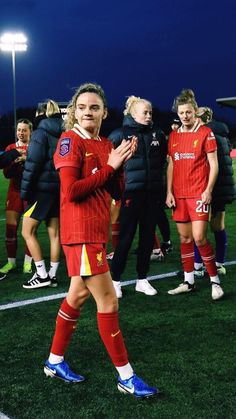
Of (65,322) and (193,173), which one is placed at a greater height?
(193,173)

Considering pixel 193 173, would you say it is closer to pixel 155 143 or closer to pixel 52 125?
pixel 155 143

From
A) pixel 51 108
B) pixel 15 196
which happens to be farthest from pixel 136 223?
pixel 15 196

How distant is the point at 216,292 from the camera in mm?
4973

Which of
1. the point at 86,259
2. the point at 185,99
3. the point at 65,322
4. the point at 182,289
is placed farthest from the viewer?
the point at 182,289

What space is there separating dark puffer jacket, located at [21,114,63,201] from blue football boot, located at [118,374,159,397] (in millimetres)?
2709

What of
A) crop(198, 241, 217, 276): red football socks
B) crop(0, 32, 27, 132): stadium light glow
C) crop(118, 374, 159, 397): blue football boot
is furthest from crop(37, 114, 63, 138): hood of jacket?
crop(0, 32, 27, 132): stadium light glow

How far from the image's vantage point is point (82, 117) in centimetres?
300

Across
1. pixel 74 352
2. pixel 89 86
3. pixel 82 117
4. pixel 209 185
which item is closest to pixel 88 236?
pixel 82 117

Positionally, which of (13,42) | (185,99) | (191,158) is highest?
(13,42)

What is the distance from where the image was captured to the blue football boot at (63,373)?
128 inches

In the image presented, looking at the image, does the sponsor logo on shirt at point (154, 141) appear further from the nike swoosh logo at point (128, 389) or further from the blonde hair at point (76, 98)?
the nike swoosh logo at point (128, 389)

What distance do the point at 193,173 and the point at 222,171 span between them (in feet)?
2.14

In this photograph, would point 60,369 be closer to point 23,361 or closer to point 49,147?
point 23,361

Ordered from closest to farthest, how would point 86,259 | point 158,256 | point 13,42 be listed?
point 86,259 < point 158,256 < point 13,42
